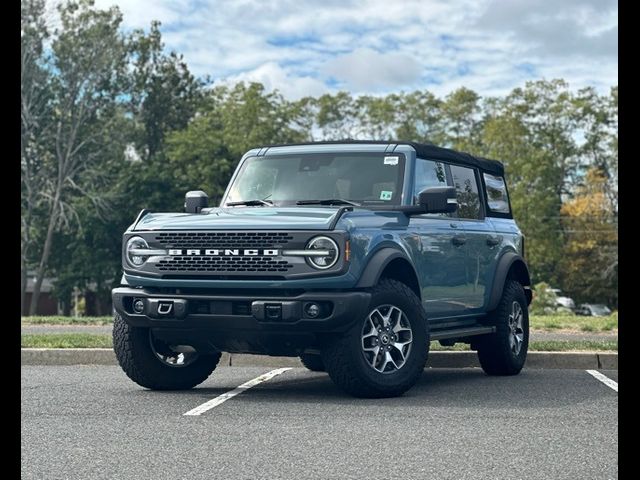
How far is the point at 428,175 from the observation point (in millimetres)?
10562

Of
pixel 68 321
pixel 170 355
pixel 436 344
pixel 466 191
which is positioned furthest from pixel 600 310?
pixel 170 355

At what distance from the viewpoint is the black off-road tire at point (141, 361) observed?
962 centimetres

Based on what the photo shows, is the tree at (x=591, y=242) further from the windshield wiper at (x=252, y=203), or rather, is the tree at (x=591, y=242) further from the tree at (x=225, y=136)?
the windshield wiper at (x=252, y=203)

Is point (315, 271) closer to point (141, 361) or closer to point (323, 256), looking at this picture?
point (323, 256)

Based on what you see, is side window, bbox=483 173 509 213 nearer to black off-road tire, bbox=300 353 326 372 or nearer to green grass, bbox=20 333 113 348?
black off-road tire, bbox=300 353 326 372

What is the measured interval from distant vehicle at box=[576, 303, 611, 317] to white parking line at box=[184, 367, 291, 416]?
222 ft

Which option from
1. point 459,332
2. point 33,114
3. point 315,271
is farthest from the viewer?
point 33,114

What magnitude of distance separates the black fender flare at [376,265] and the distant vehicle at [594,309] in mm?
69415

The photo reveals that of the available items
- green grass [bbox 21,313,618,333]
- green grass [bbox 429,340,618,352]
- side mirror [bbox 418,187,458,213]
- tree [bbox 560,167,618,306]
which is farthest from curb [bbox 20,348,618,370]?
tree [bbox 560,167,618,306]

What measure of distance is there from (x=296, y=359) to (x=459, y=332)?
2.39m

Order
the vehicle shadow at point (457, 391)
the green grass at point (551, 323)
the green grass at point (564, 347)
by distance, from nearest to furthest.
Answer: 1. the vehicle shadow at point (457, 391)
2. the green grass at point (564, 347)
3. the green grass at point (551, 323)

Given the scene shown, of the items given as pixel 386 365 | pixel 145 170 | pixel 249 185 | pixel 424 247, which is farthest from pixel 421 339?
pixel 145 170

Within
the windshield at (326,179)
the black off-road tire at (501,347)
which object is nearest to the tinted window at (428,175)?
the windshield at (326,179)

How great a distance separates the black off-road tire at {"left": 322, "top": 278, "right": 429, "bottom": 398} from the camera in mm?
8828
